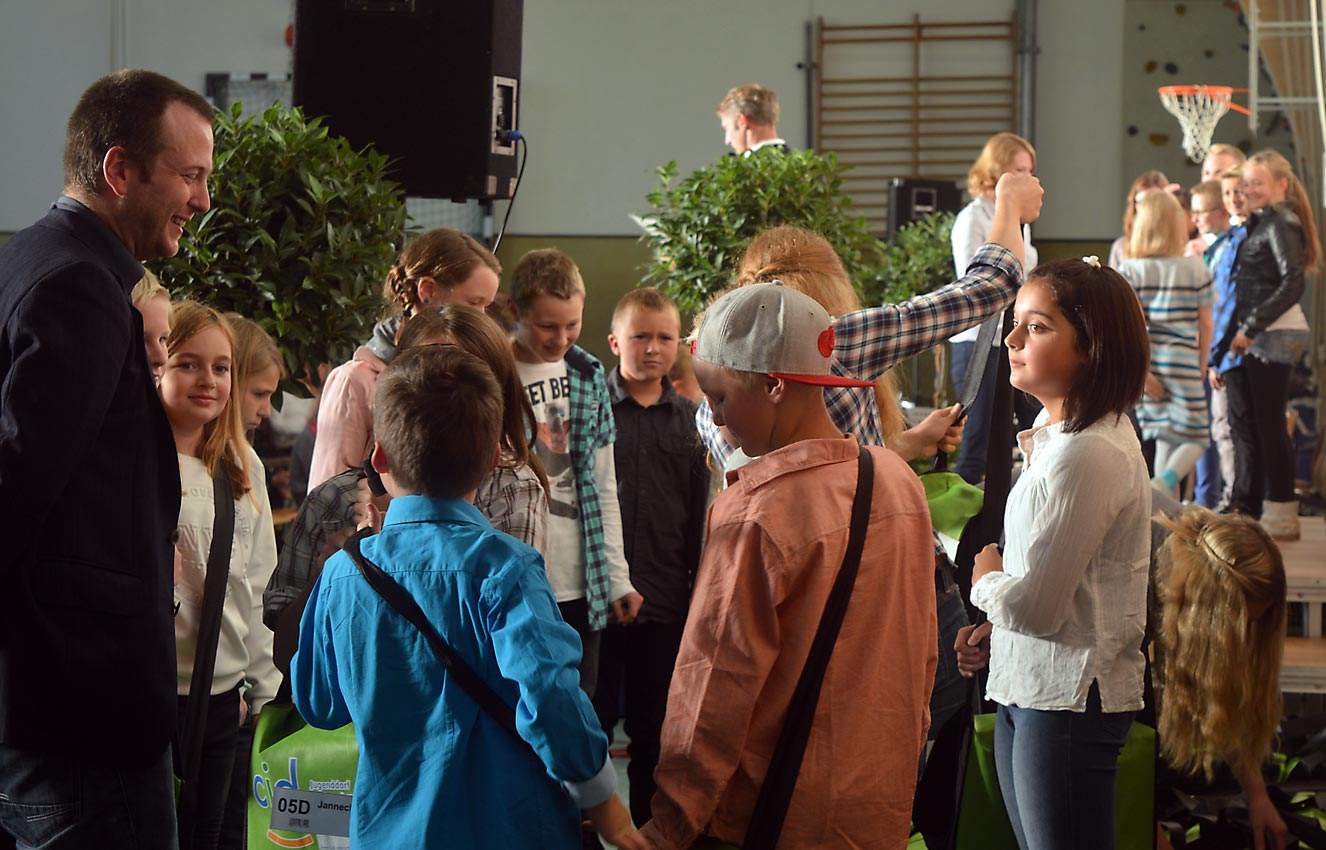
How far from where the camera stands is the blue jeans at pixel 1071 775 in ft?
6.39

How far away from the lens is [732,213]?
4086 millimetres

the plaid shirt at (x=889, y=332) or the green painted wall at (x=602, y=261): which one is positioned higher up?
the green painted wall at (x=602, y=261)

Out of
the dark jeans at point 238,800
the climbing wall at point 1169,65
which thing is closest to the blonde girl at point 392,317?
the dark jeans at point 238,800

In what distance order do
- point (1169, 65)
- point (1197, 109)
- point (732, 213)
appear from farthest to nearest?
point (1169, 65)
point (1197, 109)
point (732, 213)

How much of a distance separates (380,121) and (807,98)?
7200 millimetres

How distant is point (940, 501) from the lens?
2.51 m

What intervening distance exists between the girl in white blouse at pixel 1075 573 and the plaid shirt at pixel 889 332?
0.21 meters

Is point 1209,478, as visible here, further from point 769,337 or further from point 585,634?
point 769,337

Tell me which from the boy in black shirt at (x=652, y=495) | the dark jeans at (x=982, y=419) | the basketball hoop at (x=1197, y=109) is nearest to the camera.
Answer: the dark jeans at (x=982, y=419)

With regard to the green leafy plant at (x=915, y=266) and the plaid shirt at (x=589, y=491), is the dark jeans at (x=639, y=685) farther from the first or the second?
the green leafy plant at (x=915, y=266)

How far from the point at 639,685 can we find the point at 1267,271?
359 cm

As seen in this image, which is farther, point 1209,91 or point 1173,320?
point 1209,91

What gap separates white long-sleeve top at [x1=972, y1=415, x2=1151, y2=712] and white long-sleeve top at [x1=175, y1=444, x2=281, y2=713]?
1.31 m

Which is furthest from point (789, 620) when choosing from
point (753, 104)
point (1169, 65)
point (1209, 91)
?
point (1169, 65)
